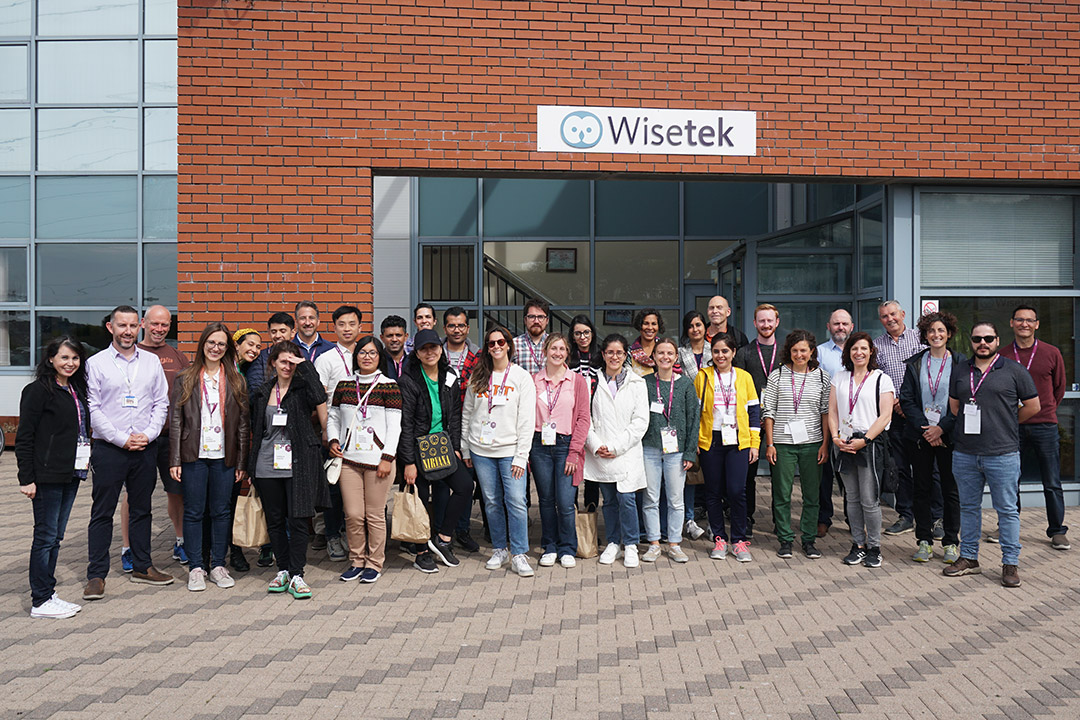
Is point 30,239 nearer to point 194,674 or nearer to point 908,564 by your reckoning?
point 194,674

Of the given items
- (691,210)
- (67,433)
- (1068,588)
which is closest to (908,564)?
(1068,588)

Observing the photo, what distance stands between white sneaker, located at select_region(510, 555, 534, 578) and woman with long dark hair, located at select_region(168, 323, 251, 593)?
1892mm

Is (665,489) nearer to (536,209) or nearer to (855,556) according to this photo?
(855,556)

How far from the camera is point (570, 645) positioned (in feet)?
15.3

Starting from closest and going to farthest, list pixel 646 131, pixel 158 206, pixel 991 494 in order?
pixel 991 494 < pixel 646 131 < pixel 158 206

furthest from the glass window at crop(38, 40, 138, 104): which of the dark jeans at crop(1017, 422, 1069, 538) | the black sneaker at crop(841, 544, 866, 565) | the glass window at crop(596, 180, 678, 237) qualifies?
the dark jeans at crop(1017, 422, 1069, 538)

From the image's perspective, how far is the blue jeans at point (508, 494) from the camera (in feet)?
20.3

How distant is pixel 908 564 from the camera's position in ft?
20.9

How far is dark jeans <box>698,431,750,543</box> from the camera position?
21.3 feet

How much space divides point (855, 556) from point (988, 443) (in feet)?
4.07

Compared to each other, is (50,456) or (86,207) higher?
(86,207)

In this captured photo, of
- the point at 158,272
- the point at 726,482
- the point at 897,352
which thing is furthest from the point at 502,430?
Result: the point at 158,272

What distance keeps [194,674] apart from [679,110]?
5.70 metres

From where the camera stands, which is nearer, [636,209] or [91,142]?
[636,209]
